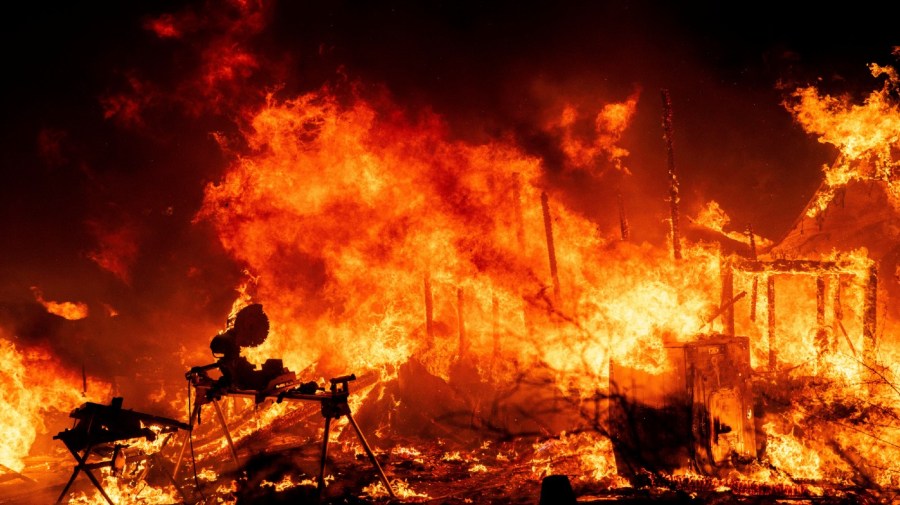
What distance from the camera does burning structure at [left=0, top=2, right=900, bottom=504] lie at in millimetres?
11266

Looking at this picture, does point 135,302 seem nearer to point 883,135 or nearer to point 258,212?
point 258,212

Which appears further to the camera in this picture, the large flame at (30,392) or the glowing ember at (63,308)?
the glowing ember at (63,308)

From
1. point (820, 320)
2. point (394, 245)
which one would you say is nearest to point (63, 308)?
point (394, 245)

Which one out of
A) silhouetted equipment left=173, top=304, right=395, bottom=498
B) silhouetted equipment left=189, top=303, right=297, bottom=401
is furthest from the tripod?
silhouetted equipment left=189, top=303, right=297, bottom=401

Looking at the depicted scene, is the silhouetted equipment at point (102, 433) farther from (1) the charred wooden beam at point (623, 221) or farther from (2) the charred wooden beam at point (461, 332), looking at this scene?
(1) the charred wooden beam at point (623, 221)

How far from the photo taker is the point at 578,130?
2195 centimetres

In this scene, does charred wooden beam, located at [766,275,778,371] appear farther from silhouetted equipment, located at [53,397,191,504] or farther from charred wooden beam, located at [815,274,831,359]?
silhouetted equipment, located at [53,397,191,504]

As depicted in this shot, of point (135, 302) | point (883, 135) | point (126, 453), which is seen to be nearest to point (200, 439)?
point (126, 453)

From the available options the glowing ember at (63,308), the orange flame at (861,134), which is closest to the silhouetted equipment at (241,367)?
the glowing ember at (63,308)

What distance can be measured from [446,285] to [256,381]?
32.8 ft

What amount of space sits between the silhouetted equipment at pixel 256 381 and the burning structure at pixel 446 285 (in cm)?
231

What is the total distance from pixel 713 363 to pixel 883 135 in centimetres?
1194

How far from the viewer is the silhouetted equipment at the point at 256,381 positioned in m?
6.85

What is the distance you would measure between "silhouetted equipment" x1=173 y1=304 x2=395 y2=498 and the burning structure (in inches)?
90.8
